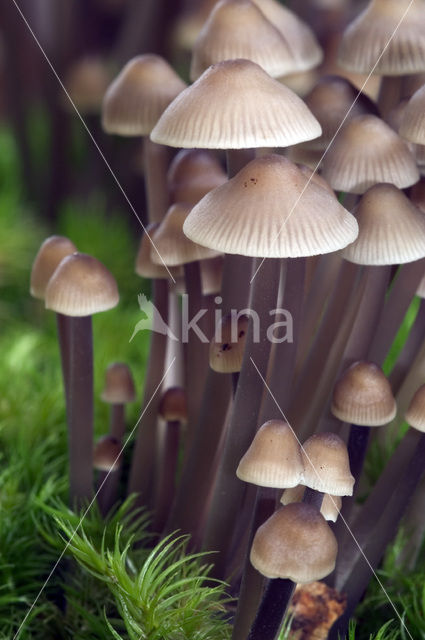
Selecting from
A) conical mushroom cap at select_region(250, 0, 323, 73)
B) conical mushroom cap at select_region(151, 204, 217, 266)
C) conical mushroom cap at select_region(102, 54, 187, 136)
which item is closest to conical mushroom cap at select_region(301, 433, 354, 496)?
conical mushroom cap at select_region(151, 204, 217, 266)

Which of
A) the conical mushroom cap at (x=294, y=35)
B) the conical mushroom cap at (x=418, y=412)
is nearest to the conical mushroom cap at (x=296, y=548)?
the conical mushroom cap at (x=418, y=412)

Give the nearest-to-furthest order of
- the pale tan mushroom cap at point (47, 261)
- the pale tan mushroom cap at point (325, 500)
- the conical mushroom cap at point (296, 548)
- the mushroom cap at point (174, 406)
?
1. the conical mushroom cap at point (296, 548)
2. the pale tan mushroom cap at point (325, 500)
3. the pale tan mushroom cap at point (47, 261)
4. the mushroom cap at point (174, 406)

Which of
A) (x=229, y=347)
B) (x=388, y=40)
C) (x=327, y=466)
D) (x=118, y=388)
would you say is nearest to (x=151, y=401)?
(x=118, y=388)

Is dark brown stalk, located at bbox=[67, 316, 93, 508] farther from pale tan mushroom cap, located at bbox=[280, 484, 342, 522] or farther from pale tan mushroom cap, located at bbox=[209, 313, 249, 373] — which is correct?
pale tan mushroom cap, located at bbox=[280, 484, 342, 522]

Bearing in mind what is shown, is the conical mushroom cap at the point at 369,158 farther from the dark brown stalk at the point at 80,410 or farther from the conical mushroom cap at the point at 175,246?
the dark brown stalk at the point at 80,410

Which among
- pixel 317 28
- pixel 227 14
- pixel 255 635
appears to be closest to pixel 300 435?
pixel 255 635

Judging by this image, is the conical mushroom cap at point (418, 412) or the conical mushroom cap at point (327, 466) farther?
the conical mushroom cap at point (418, 412)

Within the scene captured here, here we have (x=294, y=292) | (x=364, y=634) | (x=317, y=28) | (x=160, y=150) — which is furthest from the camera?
(x=317, y=28)

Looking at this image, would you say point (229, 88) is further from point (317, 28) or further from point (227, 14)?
point (317, 28)
